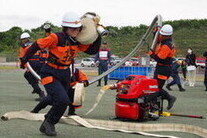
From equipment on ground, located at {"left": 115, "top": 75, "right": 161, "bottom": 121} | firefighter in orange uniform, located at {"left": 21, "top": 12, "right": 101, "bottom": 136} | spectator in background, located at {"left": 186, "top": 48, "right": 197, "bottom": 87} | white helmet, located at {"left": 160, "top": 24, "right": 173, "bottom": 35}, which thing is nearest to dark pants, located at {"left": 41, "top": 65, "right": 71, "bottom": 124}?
firefighter in orange uniform, located at {"left": 21, "top": 12, "right": 101, "bottom": 136}

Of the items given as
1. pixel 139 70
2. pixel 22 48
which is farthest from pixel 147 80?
pixel 139 70

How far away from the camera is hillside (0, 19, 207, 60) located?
73.9m

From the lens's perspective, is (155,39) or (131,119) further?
(155,39)

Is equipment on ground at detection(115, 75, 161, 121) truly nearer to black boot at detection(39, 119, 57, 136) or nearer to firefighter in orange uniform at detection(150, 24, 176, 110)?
firefighter in orange uniform at detection(150, 24, 176, 110)

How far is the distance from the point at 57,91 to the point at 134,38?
78413 millimetres

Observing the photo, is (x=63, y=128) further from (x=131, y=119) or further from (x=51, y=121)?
(x=131, y=119)

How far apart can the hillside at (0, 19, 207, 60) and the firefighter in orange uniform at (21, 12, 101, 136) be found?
62.2 m

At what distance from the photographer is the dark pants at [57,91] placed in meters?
6.60

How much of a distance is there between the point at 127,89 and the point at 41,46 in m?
2.30

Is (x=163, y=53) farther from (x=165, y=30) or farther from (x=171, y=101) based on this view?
(x=171, y=101)

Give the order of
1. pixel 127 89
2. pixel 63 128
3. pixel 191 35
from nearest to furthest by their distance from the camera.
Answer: pixel 63 128 → pixel 127 89 → pixel 191 35

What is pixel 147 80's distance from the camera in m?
8.59

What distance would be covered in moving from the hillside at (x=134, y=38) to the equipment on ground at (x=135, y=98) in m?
60.3

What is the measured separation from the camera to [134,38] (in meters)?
84.6
